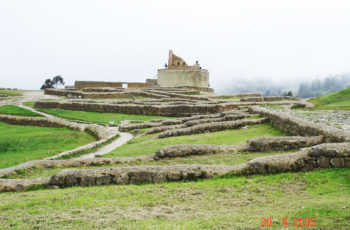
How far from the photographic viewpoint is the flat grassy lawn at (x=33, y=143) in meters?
15.1

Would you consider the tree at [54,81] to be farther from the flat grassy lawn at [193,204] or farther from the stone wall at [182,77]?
the flat grassy lawn at [193,204]

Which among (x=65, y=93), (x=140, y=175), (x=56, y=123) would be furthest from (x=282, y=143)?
(x=65, y=93)

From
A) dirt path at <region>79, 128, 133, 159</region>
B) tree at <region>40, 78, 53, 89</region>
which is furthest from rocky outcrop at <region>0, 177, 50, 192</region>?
tree at <region>40, 78, 53, 89</region>

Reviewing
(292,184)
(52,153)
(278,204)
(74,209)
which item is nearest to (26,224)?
(74,209)

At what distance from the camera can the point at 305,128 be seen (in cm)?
1195

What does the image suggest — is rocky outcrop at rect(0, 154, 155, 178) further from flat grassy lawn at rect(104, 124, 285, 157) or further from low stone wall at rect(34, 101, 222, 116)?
low stone wall at rect(34, 101, 222, 116)

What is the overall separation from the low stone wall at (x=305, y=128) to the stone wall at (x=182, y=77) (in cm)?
4921

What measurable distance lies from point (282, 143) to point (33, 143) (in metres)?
13.2

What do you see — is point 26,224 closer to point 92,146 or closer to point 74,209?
point 74,209

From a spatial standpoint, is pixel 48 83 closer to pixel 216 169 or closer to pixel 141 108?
pixel 141 108

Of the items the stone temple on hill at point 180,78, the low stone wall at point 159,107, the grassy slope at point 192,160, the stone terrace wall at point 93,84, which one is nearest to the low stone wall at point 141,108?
the low stone wall at point 159,107

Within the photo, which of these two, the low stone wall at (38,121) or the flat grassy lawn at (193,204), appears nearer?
the flat grassy lawn at (193,204)

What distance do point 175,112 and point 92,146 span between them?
1393cm

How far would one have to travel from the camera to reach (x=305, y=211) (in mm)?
5734
